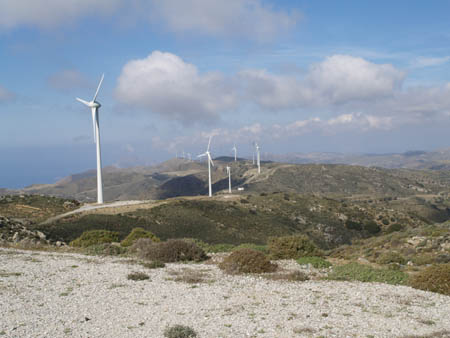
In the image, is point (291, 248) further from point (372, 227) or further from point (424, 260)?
point (372, 227)

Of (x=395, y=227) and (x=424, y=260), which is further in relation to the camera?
(x=395, y=227)

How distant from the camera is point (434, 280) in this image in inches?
525

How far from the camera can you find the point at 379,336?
340 inches

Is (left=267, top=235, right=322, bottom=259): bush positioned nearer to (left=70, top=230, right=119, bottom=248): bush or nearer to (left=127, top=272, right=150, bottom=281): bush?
(left=127, top=272, right=150, bottom=281): bush

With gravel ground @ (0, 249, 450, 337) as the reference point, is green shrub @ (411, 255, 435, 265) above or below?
below

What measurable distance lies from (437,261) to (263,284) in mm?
10498

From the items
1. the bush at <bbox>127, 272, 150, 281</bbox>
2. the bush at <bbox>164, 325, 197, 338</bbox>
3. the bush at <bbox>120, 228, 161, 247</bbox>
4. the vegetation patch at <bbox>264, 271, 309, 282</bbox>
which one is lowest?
the bush at <bbox>120, 228, 161, 247</bbox>

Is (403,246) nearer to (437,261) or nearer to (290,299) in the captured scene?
(437,261)

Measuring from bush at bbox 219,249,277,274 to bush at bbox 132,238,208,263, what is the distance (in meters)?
3.21

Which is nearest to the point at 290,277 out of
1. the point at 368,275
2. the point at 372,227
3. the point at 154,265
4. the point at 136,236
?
the point at 368,275

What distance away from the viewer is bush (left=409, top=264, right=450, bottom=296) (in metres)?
13.0

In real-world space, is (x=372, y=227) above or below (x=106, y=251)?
below

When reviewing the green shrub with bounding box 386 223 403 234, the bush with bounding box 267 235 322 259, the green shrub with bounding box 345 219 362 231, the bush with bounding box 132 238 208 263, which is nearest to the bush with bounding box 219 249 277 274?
the bush with bounding box 132 238 208 263

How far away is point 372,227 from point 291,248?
55159 mm
